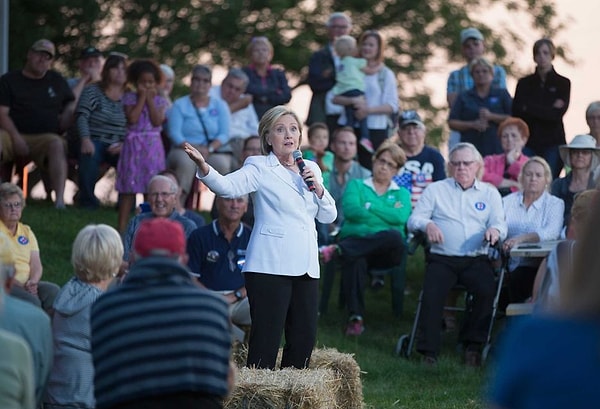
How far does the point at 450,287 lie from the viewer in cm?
1016

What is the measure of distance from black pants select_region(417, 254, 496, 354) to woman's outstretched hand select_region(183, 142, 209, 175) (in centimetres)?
385

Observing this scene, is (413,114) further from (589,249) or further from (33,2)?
(589,249)

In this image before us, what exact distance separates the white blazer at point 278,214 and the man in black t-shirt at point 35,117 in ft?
21.8

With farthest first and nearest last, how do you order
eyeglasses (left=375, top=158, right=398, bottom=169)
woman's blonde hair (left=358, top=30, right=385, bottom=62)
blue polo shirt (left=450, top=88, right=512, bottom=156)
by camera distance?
woman's blonde hair (left=358, top=30, right=385, bottom=62) < blue polo shirt (left=450, top=88, right=512, bottom=156) < eyeglasses (left=375, top=158, right=398, bottom=169)

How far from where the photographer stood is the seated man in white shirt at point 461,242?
10000 mm

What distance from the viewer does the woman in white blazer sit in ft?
22.5

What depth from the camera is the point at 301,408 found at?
6.44 metres

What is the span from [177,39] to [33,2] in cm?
217

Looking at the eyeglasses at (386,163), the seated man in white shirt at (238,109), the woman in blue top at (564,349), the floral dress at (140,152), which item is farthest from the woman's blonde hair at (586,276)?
the seated man in white shirt at (238,109)

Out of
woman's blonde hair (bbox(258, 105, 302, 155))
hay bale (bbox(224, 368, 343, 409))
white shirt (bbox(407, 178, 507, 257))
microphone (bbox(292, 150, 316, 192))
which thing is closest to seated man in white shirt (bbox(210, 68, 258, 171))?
white shirt (bbox(407, 178, 507, 257))

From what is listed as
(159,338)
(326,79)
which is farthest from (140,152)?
(159,338)

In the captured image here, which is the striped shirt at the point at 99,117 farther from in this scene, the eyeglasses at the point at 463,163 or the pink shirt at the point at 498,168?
the eyeglasses at the point at 463,163

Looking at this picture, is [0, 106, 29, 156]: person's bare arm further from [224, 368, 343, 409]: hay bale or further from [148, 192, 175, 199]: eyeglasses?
[224, 368, 343, 409]: hay bale

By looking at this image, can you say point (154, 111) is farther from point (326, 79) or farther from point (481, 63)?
point (481, 63)
